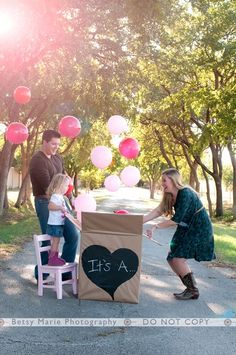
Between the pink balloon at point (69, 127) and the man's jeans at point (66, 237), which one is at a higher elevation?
the pink balloon at point (69, 127)

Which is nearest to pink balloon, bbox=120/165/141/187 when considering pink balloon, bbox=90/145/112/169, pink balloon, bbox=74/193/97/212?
pink balloon, bbox=90/145/112/169

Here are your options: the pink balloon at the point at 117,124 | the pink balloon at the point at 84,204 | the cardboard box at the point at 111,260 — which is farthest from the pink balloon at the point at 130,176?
the cardboard box at the point at 111,260

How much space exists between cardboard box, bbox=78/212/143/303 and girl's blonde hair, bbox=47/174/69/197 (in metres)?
0.58

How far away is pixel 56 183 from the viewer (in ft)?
20.4

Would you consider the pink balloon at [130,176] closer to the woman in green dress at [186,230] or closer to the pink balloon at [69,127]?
the pink balloon at [69,127]

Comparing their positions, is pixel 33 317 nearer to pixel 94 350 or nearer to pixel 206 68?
pixel 94 350

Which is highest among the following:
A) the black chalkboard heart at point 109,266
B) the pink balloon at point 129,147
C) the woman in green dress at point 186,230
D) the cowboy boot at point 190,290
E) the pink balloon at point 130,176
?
the pink balloon at point 129,147

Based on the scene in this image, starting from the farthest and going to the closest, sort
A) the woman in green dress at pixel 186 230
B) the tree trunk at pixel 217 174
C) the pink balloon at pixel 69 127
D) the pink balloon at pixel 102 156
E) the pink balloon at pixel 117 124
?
the tree trunk at pixel 217 174 → the pink balloon at pixel 69 127 → the pink balloon at pixel 117 124 → the pink balloon at pixel 102 156 → the woman in green dress at pixel 186 230

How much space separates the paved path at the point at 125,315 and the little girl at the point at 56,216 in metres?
0.47

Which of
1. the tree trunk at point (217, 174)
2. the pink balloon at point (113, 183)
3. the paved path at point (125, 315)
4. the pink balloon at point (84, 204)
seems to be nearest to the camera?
the paved path at point (125, 315)

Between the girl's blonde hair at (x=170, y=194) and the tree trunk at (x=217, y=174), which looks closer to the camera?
the girl's blonde hair at (x=170, y=194)

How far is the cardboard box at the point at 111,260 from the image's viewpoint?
5883 millimetres

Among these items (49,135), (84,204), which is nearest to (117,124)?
(84,204)

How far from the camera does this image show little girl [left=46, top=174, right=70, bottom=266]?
619 centimetres
